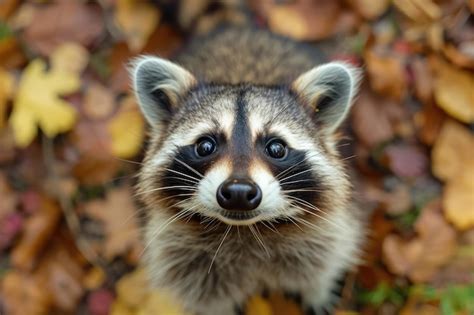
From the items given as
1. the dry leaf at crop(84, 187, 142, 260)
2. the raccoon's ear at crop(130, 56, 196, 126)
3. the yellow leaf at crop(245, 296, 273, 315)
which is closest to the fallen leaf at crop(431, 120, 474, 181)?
the yellow leaf at crop(245, 296, 273, 315)

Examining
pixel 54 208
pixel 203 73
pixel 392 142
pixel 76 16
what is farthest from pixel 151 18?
pixel 392 142

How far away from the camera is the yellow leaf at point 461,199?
4645 mm

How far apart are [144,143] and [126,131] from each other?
70 centimetres

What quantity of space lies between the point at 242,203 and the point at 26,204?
8.71 feet

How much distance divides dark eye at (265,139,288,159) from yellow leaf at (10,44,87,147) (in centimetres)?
203

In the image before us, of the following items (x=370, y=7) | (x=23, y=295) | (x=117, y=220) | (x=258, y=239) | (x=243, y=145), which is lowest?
(x=23, y=295)

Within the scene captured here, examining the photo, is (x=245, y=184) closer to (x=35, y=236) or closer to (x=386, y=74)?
(x=386, y=74)

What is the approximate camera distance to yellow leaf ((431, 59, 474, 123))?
4801 mm

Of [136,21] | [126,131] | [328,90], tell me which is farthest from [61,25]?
[328,90]

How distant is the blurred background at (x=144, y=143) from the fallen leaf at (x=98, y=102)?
0.01 meters

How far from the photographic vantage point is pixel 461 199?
4707 mm

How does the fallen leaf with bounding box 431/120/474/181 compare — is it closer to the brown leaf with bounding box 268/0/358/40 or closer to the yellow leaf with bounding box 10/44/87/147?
the brown leaf with bounding box 268/0/358/40

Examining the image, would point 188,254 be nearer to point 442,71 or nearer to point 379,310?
point 379,310

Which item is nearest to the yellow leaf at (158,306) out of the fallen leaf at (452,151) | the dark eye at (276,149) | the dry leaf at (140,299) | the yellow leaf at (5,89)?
the dry leaf at (140,299)
